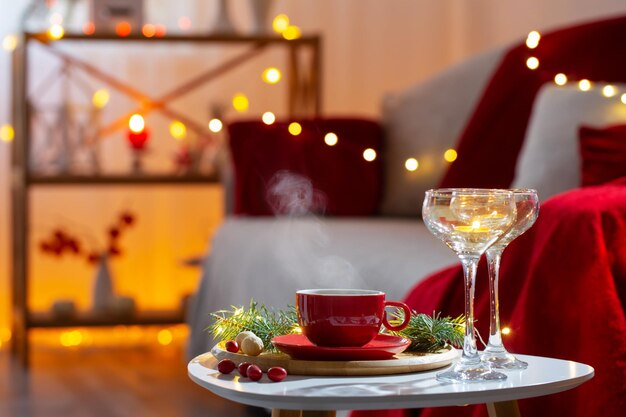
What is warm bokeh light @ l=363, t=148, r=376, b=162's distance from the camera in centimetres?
293

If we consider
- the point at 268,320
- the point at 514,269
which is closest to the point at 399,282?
the point at 514,269

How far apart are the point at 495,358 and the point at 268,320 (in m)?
0.23

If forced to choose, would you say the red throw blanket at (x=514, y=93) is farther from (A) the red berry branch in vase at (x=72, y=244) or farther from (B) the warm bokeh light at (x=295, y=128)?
(A) the red berry branch in vase at (x=72, y=244)

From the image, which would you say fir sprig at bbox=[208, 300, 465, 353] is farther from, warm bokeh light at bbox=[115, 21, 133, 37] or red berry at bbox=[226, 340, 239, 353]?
warm bokeh light at bbox=[115, 21, 133, 37]

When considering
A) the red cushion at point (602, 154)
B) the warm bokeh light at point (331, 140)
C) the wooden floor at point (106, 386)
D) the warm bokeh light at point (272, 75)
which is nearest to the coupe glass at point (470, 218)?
the red cushion at point (602, 154)

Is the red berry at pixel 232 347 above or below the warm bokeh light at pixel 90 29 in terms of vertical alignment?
below

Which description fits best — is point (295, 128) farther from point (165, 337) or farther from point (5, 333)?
point (5, 333)

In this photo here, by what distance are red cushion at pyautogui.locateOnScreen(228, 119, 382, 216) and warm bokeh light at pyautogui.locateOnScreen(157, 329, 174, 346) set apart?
0.76 meters

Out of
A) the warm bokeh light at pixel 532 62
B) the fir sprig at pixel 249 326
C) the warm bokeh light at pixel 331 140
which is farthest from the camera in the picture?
the warm bokeh light at pixel 331 140

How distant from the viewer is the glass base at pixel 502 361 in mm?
980

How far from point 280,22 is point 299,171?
1.21 metres

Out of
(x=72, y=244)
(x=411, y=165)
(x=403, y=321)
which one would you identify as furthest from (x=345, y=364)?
(x=72, y=244)

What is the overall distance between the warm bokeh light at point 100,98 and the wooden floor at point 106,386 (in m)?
0.87

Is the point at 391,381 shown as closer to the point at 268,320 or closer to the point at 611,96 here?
the point at 268,320
